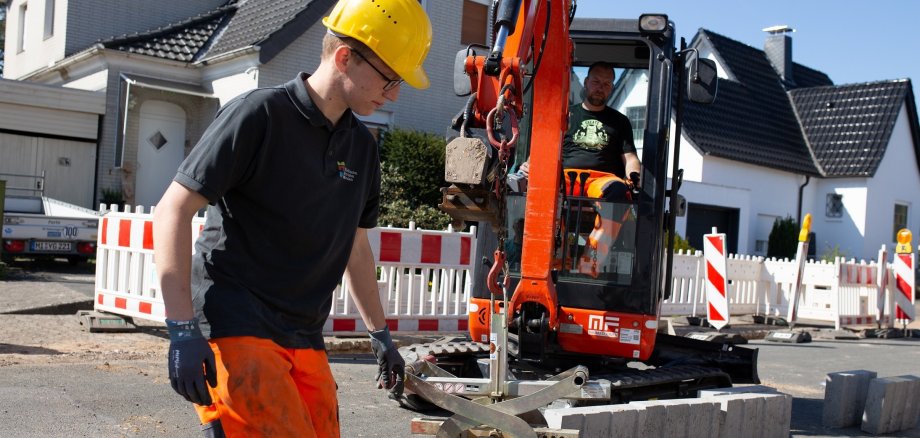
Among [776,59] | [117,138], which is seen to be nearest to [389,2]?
[117,138]

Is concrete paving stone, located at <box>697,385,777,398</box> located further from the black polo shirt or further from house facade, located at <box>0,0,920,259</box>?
house facade, located at <box>0,0,920,259</box>

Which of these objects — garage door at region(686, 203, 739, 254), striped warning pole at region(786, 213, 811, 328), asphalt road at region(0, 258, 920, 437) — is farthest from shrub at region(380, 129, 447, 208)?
garage door at region(686, 203, 739, 254)

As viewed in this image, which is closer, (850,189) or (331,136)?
(331,136)

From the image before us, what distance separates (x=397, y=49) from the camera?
2.96 meters

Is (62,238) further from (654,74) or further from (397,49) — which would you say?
(397,49)

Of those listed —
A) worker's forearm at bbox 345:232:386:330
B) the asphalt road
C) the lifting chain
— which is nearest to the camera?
worker's forearm at bbox 345:232:386:330

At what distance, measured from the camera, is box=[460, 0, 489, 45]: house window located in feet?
75.3

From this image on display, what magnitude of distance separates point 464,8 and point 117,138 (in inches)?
340

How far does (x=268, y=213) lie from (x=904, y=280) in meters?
16.6

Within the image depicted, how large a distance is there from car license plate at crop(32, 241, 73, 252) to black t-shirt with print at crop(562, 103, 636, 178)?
1092 cm

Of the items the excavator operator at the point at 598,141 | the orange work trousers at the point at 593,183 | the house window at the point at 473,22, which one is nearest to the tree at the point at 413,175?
the house window at the point at 473,22

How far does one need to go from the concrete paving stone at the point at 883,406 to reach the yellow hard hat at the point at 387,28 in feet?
18.3

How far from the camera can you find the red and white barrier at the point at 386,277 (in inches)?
375

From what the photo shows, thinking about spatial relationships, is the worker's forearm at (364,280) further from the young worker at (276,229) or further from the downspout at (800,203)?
the downspout at (800,203)
